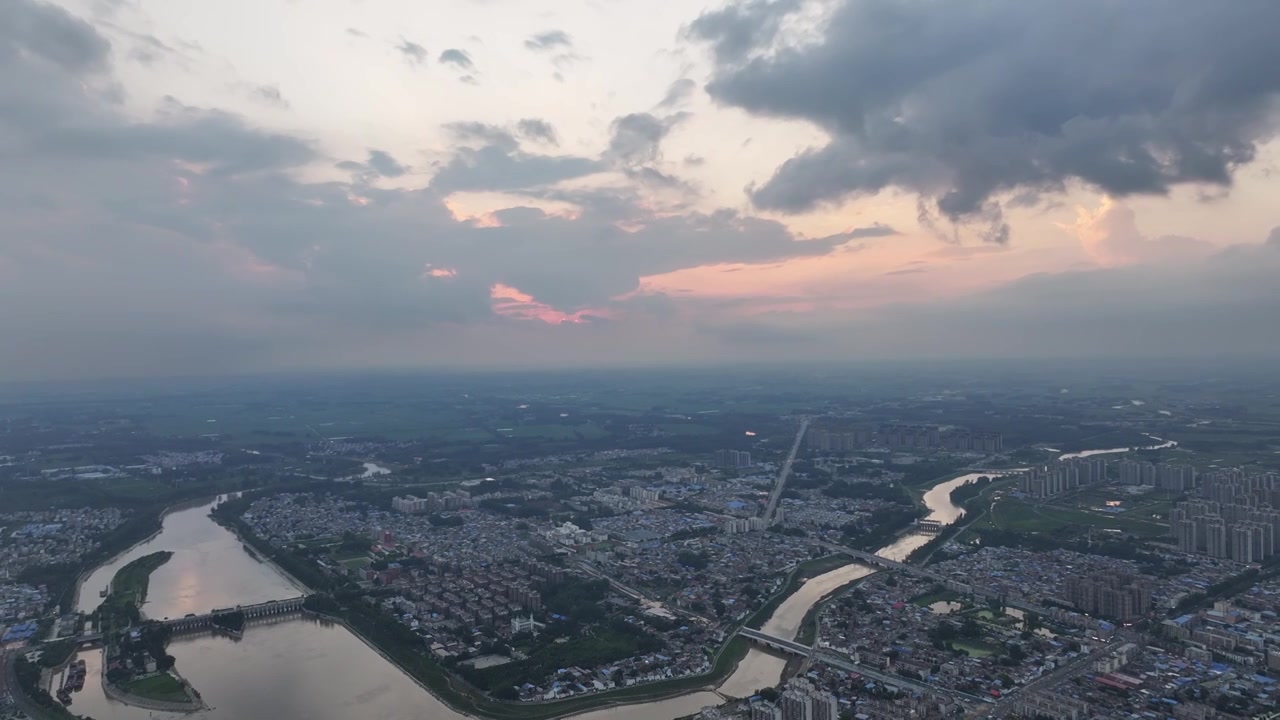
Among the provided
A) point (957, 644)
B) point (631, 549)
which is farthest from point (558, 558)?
point (957, 644)

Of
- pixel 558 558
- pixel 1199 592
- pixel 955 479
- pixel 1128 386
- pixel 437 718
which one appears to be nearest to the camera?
pixel 437 718

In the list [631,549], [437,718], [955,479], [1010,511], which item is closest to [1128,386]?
[955,479]

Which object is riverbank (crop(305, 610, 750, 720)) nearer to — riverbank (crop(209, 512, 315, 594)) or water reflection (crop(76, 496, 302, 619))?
water reflection (crop(76, 496, 302, 619))

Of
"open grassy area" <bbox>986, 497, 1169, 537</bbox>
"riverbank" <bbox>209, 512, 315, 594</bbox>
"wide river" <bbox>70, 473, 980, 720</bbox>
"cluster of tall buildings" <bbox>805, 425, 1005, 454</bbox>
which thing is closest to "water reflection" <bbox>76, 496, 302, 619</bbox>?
"wide river" <bbox>70, 473, 980, 720</bbox>

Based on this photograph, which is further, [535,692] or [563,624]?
[563,624]

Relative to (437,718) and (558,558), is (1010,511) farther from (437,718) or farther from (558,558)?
(437,718)

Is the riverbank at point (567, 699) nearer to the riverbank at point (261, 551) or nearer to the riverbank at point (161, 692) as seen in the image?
the riverbank at point (161, 692)

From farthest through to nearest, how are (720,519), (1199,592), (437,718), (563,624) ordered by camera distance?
(720,519)
(1199,592)
(563,624)
(437,718)
